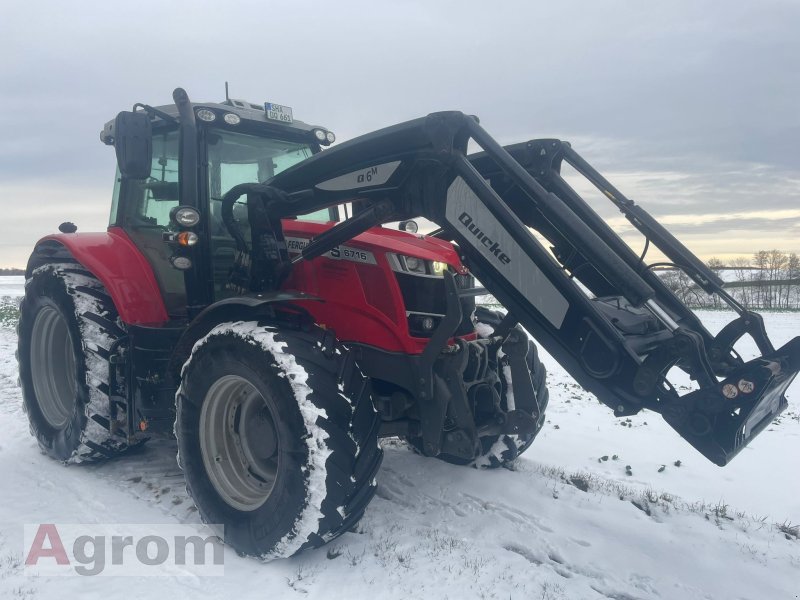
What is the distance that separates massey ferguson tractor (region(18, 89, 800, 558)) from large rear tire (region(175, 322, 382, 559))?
0.01 meters

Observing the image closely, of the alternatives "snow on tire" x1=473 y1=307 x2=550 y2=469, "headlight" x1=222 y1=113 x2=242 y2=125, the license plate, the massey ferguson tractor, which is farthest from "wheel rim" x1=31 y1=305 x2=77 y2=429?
"snow on tire" x1=473 y1=307 x2=550 y2=469

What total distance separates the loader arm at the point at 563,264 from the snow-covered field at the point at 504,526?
95 centimetres

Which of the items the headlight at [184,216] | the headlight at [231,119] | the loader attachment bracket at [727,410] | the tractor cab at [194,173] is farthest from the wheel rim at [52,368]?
the loader attachment bracket at [727,410]

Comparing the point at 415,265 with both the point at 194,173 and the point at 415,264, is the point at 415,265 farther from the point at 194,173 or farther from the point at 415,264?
the point at 194,173

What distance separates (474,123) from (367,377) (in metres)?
1.48

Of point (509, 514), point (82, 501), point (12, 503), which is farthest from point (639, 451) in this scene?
point (12, 503)

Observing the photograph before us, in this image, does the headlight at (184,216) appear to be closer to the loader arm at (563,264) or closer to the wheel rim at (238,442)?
the loader arm at (563,264)

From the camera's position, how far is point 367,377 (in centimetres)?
364

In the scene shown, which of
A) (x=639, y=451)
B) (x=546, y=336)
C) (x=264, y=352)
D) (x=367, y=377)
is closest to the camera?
(x=546, y=336)

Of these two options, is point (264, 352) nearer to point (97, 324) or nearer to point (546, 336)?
point (546, 336)

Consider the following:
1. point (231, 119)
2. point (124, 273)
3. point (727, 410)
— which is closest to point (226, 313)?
point (124, 273)

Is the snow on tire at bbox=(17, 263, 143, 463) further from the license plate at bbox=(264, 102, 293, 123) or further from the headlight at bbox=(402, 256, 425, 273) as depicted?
the headlight at bbox=(402, 256, 425, 273)

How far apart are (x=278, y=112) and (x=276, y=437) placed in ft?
7.72

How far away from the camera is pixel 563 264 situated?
3.72 meters
